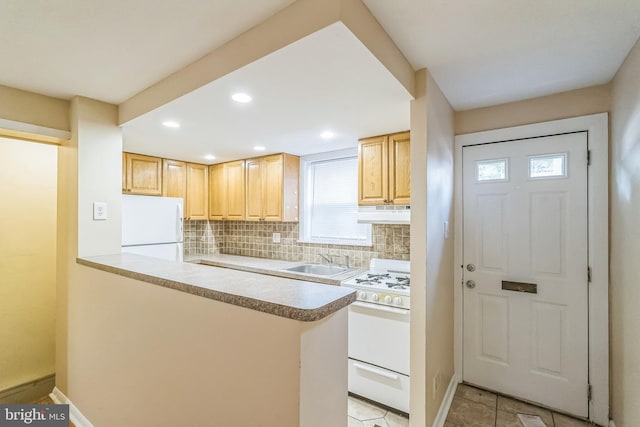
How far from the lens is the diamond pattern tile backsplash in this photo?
285 centimetres

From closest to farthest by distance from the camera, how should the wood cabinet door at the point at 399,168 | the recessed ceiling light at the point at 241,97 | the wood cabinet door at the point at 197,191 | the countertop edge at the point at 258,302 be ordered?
the countertop edge at the point at 258,302 < the recessed ceiling light at the point at 241,97 < the wood cabinet door at the point at 399,168 < the wood cabinet door at the point at 197,191

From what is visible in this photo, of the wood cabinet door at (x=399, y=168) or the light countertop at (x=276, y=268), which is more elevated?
the wood cabinet door at (x=399, y=168)

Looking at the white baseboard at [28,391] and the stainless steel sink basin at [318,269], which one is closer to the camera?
the white baseboard at [28,391]

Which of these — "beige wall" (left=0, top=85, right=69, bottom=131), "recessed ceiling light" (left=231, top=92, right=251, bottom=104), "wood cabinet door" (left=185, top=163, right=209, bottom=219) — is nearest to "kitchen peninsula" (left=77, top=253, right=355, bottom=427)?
"recessed ceiling light" (left=231, top=92, right=251, bottom=104)

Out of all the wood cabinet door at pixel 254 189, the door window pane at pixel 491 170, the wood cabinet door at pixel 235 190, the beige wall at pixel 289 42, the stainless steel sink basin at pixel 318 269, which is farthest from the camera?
the wood cabinet door at pixel 235 190

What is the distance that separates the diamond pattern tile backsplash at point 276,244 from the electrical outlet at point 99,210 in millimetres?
1926

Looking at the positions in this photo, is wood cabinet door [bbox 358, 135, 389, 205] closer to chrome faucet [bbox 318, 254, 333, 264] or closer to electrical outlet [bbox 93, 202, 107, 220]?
chrome faucet [bbox 318, 254, 333, 264]

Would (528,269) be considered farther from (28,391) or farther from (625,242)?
(28,391)

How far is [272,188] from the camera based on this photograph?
3.36m

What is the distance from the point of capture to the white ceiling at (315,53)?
3.90ft

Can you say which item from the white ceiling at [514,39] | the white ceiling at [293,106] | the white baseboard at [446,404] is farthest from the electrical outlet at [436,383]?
the white ceiling at [514,39]

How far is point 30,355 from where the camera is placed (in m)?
2.40

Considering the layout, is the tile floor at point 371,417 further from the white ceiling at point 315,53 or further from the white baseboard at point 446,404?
the white ceiling at point 315,53

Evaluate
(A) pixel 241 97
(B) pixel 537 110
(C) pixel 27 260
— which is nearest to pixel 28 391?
(C) pixel 27 260
